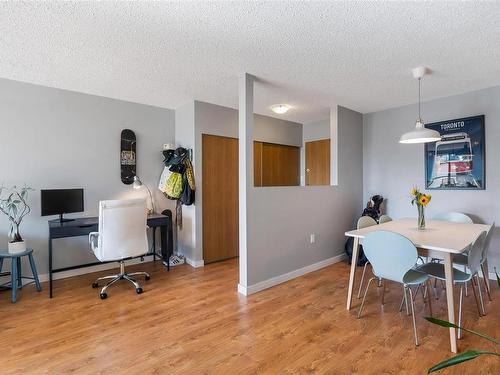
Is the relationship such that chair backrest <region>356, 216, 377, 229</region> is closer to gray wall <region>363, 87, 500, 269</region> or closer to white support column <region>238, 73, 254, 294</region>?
white support column <region>238, 73, 254, 294</region>

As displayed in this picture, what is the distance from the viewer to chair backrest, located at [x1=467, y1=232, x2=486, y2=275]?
214 centimetres

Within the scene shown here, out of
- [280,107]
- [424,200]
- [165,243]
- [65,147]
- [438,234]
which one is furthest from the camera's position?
[280,107]

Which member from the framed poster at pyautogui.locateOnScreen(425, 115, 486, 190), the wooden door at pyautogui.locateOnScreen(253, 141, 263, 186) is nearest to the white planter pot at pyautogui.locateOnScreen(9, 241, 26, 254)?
the wooden door at pyautogui.locateOnScreen(253, 141, 263, 186)

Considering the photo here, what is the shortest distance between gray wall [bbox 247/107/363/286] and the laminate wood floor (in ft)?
1.23

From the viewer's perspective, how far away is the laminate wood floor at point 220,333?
6.19ft

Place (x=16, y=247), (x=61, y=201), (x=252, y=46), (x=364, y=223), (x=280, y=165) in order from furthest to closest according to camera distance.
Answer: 1. (x=280, y=165)
2. (x=61, y=201)
3. (x=364, y=223)
4. (x=16, y=247)
5. (x=252, y=46)

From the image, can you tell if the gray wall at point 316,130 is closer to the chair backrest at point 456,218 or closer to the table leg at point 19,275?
the chair backrest at point 456,218

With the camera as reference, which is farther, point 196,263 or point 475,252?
point 196,263

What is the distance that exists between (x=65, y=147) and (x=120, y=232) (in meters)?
1.44

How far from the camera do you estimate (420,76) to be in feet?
9.70

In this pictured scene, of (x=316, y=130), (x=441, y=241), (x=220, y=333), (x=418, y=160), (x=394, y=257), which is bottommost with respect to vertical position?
(x=220, y=333)

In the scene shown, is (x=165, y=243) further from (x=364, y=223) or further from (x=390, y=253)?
(x=390, y=253)

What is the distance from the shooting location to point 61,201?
335cm

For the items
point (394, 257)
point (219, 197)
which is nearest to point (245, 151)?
point (219, 197)
